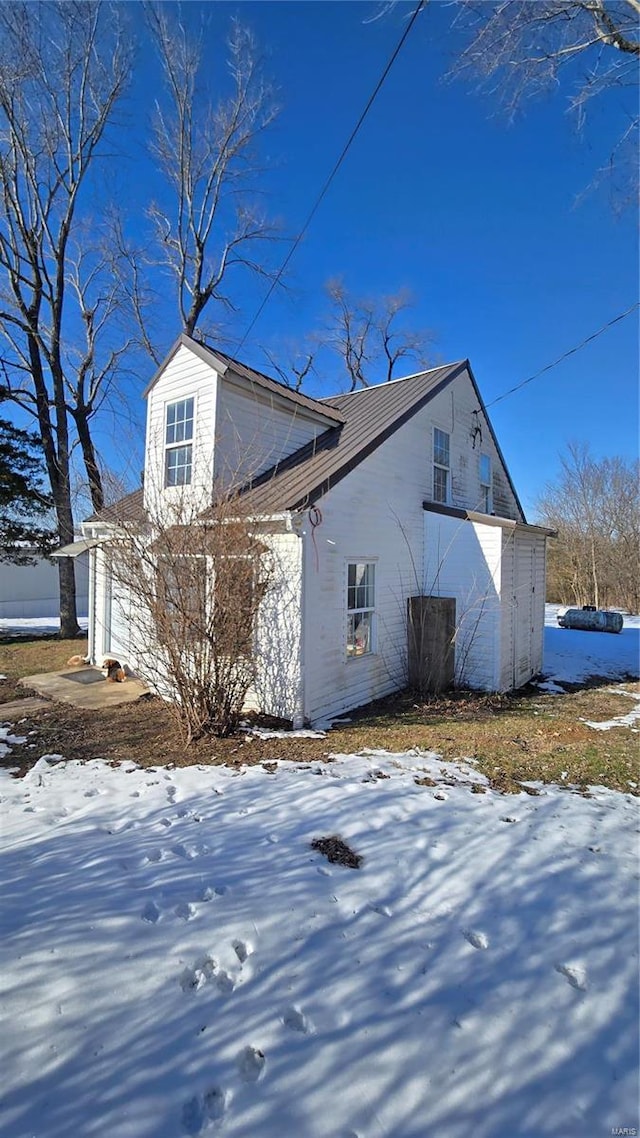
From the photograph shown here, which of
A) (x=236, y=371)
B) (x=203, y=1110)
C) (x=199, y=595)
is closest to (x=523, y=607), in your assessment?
(x=199, y=595)

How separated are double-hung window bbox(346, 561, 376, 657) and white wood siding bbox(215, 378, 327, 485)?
7.76ft

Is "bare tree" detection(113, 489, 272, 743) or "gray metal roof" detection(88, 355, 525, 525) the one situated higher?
"gray metal roof" detection(88, 355, 525, 525)

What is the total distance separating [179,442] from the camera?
823cm

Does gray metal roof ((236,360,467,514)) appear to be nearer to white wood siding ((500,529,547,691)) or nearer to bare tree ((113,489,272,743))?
bare tree ((113,489,272,743))

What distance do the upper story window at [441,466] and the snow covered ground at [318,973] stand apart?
7.48m

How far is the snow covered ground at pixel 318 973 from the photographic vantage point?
5.67 feet

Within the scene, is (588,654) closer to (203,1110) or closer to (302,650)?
(302,650)

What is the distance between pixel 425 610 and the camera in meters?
8.97

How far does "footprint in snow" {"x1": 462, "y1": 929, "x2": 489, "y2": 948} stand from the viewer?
2.47 meters

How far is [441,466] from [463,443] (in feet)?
4.51

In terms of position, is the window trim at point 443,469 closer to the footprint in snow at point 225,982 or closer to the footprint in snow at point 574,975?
the footprint in snow at point 574,975

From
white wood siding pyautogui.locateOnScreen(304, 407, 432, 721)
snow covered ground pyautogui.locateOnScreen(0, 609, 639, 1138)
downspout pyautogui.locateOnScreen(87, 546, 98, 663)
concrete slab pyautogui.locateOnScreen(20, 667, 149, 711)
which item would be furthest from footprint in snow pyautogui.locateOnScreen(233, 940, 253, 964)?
downspout pyautogui.locateOnScreen(87, 546, 98, 663)

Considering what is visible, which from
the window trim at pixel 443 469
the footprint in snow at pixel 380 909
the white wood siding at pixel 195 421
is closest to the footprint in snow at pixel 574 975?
the footprint in snow at pixel 380 909

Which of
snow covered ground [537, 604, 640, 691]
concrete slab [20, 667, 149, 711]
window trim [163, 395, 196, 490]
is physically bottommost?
concrete slab [20, 667, 149, 711]
